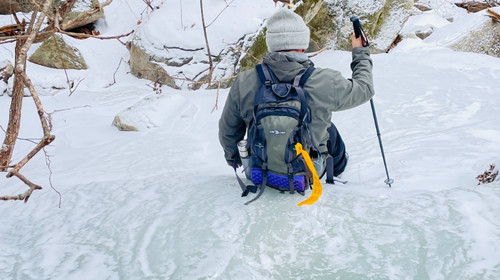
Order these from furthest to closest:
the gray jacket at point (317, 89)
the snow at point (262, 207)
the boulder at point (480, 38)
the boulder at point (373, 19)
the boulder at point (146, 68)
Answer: the boulder at point (373, 19) < the boulder at point (480, 38) < the boulder at point (146, 68) < the gray jacket at point (317, 89) < the snow at point (262, 207)

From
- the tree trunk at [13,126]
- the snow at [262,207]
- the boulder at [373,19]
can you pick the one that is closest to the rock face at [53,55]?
the snow at [262,207]

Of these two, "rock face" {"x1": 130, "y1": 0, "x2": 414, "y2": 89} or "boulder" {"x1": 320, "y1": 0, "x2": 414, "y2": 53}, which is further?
"boulder" {"x1": 320, "y1": 0, "x2": 414, "y2": 53}

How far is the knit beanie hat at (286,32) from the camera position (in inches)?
92.0

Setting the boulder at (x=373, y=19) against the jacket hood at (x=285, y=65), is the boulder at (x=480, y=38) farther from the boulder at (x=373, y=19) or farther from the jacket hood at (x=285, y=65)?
the jacket hood at (x=285, y=65)

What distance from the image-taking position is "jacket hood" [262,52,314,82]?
7.63 feet

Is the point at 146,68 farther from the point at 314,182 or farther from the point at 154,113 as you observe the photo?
the point at 314,182

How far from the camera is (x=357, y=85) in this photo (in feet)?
8.00

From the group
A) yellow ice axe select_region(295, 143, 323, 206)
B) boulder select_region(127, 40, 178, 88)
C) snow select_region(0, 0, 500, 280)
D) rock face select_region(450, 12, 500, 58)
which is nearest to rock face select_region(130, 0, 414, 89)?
boulder select_region(127, 40, 178, 88)

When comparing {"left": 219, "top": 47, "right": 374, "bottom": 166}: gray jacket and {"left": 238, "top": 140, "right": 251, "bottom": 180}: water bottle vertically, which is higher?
{"left": 219, "top": 47, "right": 374, "bottom": 166}: gray jacket

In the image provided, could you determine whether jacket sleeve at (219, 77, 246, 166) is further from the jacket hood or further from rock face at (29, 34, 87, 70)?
rock face at (29, 34, 87, 70)

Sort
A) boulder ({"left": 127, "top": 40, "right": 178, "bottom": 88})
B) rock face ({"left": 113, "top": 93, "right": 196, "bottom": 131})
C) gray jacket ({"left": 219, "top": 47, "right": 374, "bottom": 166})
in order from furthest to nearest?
boulder ({"left": 127, "top": 40, "right": 178, "bottom": 88}) < rock face ({"left": 113, "top": 93, "right": 196, "bottom": 131}) < gray jacket ({"left": 219, "top": 47, "right": 374, "bottom": 166})

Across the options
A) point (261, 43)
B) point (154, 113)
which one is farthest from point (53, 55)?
point (261, 43)

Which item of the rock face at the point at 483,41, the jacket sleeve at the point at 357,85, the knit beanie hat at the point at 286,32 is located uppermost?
the knit beanie hat at the point at 286,32

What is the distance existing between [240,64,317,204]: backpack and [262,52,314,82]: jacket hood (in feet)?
0.10
